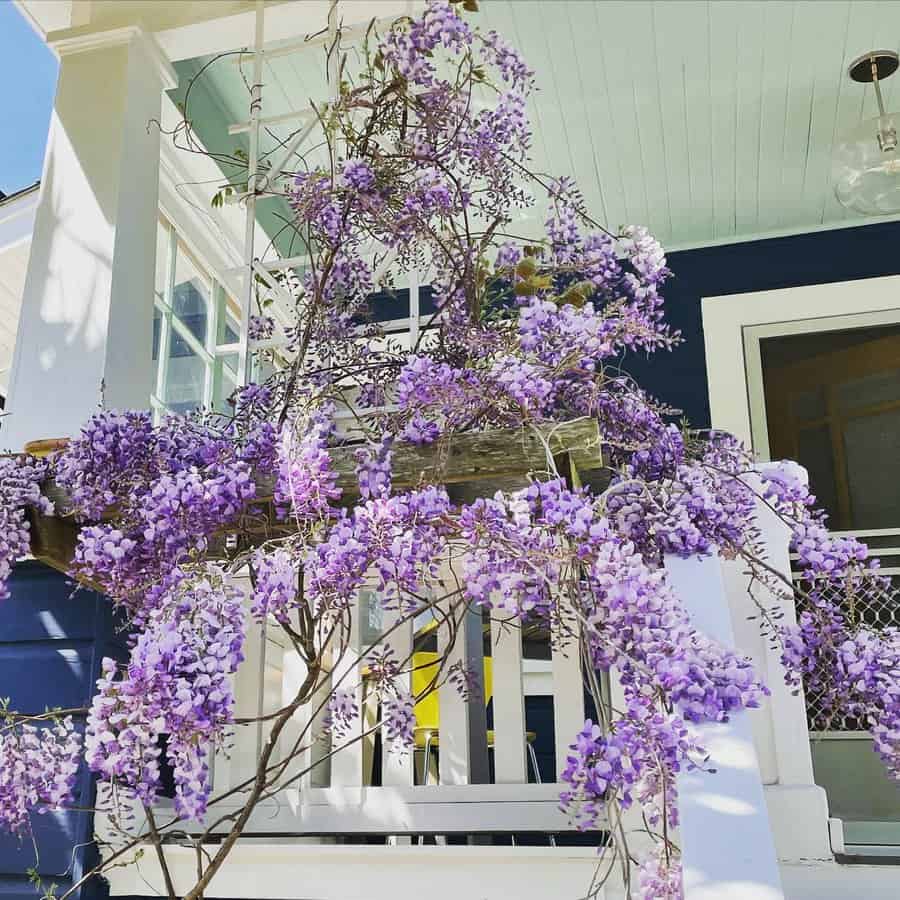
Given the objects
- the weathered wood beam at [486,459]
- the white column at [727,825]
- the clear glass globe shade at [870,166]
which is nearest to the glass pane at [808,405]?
the clear glass globe shade at [870,166]

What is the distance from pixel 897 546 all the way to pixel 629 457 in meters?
3.01

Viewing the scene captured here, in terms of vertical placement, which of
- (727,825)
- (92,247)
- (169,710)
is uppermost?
(92,247)

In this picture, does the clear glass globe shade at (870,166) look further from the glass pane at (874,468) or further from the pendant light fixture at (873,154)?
the glass pane at (874,468)

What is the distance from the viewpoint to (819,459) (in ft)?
14.9

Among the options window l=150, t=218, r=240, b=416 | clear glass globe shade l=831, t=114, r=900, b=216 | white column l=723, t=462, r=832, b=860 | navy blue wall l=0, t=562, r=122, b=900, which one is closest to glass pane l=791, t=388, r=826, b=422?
clear glass globe shade l=831, t=114, r=900, b=216

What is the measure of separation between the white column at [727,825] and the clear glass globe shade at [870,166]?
2966mm

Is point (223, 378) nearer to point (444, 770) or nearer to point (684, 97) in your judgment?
point (684, 97)

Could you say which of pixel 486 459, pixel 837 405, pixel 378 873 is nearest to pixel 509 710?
pixel 378 873

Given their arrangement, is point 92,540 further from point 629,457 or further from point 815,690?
point 815,690

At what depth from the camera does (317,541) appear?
152 cm

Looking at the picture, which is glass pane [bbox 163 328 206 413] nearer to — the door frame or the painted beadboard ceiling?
the painted beadboard ceiling

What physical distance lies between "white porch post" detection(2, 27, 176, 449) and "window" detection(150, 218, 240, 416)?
2.73 feet

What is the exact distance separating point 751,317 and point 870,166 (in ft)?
3.53

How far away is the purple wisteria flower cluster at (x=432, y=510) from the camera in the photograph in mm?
1286
